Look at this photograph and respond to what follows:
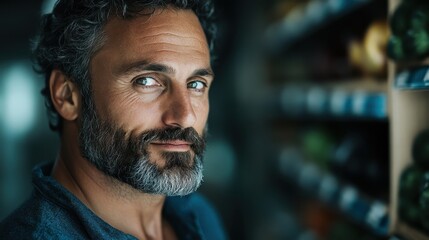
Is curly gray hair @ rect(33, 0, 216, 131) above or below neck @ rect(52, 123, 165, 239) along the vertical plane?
above

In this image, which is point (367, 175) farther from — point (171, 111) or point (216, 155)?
point (216, 155)

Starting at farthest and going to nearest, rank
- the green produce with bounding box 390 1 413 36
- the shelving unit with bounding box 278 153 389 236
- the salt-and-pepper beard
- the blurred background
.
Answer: the blurred background < the shelving unit with bounding box 278 153 389 236 < the green produce with bounding box 390 1 413 36 < the salt-and-pepper beard

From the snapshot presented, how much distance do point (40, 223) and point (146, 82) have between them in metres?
0.51

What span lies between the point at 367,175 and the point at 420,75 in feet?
3.33

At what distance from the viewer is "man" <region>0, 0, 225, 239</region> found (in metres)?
1.62

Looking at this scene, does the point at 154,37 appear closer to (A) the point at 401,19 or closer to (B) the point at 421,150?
(A) the point at 401,19

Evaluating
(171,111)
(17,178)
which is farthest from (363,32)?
(17,178)

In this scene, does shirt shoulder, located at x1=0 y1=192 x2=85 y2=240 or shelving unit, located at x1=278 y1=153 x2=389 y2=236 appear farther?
shelving unit, located at x1=278 y1=153 x2=389 y2=236

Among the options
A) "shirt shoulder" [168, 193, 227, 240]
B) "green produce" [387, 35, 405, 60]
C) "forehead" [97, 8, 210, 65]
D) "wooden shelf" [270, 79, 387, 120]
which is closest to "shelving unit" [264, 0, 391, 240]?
"wooden shelf" [270, 79, 387, 120]

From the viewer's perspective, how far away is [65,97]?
176 centimetres

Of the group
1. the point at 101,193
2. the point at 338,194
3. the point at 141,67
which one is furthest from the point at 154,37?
the point at 338,194

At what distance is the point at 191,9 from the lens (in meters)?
1.83

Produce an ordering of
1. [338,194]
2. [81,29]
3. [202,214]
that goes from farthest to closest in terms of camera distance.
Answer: [338,194] → [202,214] → [81,29]

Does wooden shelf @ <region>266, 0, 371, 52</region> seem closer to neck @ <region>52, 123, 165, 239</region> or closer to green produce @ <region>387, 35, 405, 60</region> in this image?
green produce @ <region>387, 35, 405, 60</region>
